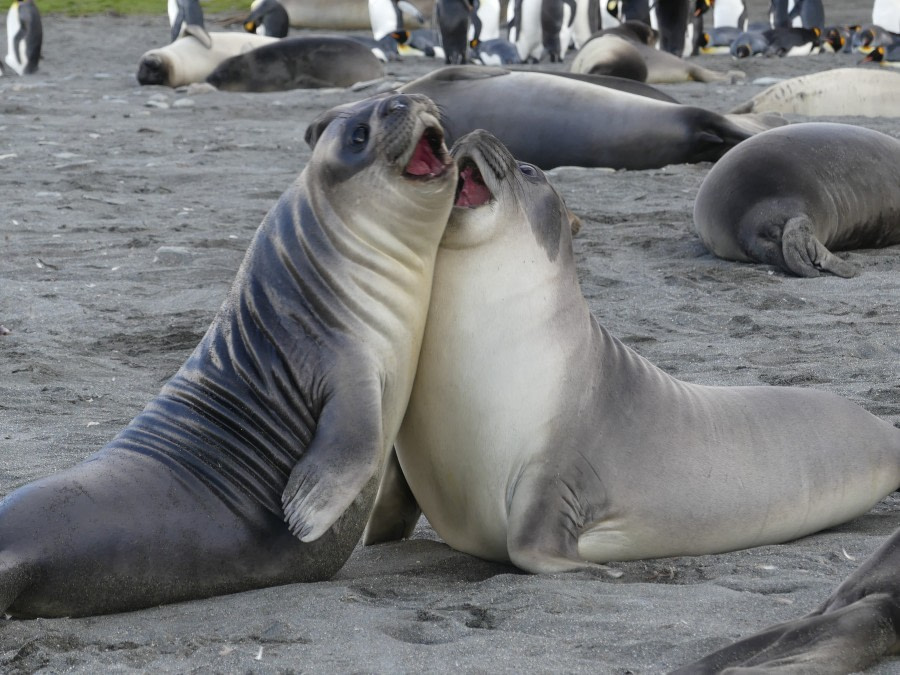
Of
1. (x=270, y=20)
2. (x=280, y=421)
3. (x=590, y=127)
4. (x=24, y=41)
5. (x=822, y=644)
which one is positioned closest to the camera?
(x=822, y=644)

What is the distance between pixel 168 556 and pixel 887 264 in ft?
14.9

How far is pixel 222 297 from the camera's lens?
5.61 m

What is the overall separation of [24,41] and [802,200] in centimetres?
1299

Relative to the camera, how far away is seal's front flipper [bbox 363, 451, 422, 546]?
11.3 ft

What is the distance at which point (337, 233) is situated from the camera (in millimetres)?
3211

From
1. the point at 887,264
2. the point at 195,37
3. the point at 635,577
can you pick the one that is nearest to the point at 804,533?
the point at 635,577

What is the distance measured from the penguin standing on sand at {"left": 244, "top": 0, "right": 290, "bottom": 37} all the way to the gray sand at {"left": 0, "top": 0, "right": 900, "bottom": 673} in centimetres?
1013

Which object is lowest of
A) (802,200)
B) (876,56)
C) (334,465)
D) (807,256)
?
(876,56)

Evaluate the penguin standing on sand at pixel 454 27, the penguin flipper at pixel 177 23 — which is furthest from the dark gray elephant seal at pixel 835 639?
the penguin flipper at pixel 177 23

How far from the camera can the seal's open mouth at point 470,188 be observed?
3.31 m

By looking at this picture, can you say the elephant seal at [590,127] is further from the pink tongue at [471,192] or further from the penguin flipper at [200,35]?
the penguin flipper at [200,35]

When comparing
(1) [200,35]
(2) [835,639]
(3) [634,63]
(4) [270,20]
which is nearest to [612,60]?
(3) [634,63]

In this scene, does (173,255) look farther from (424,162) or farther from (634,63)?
(634,63)

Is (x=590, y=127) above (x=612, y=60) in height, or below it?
above
